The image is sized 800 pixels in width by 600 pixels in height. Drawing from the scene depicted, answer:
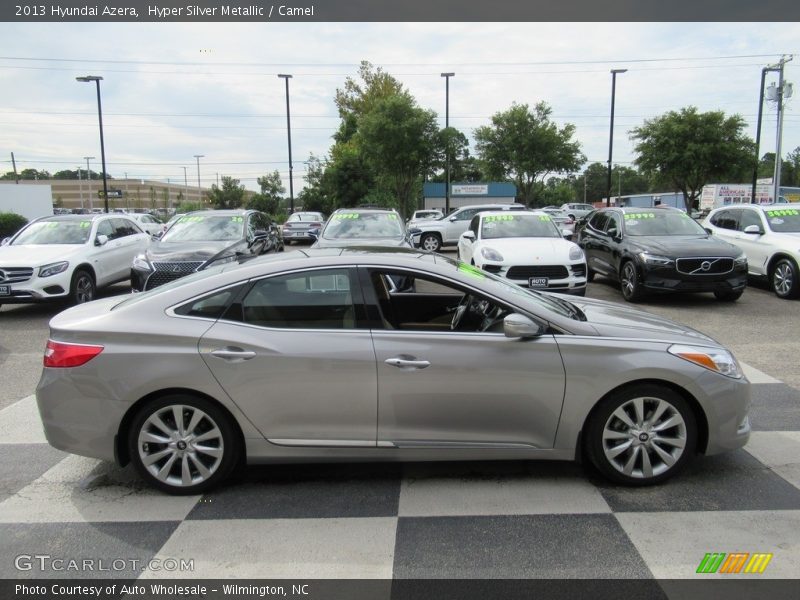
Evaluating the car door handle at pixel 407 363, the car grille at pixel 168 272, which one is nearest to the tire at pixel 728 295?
the car door handle at pixel 407 363

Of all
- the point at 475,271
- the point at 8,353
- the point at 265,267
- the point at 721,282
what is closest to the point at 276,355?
the point at 265,267

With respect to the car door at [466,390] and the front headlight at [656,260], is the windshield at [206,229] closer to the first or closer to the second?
the front headlight at [656,260]

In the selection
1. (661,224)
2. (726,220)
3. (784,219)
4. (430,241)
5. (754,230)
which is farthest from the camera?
(430,241)

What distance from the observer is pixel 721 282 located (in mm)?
9555

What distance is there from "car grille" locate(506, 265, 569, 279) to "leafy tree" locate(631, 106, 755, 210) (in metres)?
24.1

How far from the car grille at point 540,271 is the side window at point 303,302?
6060 millimetres

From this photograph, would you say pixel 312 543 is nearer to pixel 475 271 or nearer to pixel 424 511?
pixel 424 511

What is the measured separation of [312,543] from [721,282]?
8853mm

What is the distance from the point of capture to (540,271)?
30.7 ft

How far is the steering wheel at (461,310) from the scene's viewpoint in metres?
4.15

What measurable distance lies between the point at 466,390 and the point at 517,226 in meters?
7.98

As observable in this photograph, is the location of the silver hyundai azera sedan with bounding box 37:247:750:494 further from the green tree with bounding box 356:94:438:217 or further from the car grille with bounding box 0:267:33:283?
the green tree with bounding box 356:94:438:217

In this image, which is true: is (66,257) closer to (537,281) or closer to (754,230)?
(537,281)

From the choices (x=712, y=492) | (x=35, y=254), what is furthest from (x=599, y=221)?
(x=35, y=254)
